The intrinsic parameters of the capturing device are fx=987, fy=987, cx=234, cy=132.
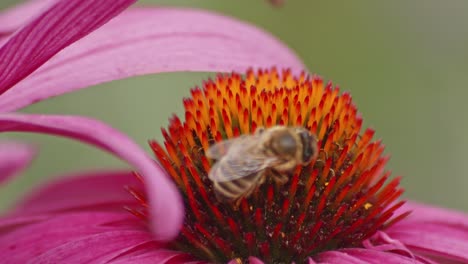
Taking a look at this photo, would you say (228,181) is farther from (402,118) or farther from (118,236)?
(402,118)

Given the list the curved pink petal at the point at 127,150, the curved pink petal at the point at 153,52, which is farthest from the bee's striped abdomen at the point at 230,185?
the curved pink petal at the point at 127,150

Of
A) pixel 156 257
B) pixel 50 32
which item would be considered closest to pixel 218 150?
pixel 156 257

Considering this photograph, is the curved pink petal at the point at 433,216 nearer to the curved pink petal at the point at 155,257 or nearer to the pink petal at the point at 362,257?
the pink petal at the point at 362,257

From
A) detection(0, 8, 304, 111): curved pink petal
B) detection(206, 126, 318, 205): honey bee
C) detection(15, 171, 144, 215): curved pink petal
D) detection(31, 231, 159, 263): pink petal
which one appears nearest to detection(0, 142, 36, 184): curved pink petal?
detection(15, 171, 144, 215): curved pink petal

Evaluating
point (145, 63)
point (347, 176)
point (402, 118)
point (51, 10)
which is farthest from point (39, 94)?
point (402, 118)

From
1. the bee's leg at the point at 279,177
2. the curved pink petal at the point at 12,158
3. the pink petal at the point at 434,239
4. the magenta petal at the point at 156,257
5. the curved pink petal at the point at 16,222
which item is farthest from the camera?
the curved pink petal at the point at 12,158

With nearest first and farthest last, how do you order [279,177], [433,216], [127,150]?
1. [127,150]
2. [279,177]
3. [433,216]

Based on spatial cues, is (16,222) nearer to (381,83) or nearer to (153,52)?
(153,52)
